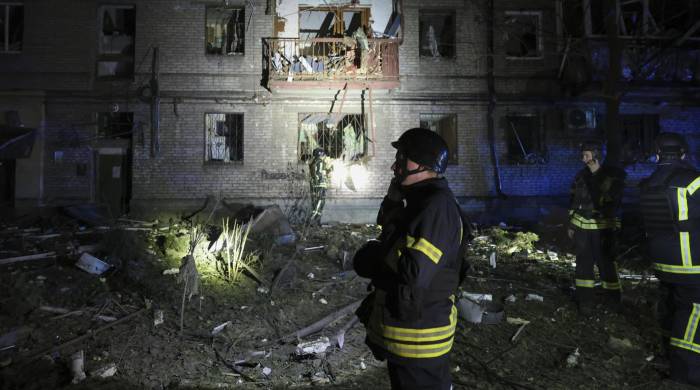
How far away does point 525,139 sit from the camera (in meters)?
11.5

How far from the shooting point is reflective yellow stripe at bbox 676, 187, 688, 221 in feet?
10.7

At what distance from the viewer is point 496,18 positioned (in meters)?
11.4

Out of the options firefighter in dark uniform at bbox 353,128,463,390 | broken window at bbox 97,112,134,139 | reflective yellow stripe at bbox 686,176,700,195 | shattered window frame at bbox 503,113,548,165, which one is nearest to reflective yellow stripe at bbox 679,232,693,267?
reflective yellow stripe at bbox 686,176,700,195

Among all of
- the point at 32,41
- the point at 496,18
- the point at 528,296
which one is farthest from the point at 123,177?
the point at 496,18

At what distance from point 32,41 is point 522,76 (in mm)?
13796

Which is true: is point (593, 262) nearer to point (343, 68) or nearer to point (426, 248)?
point (426, 248)

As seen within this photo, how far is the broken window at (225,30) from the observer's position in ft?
37.0

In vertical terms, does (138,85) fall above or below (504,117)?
above

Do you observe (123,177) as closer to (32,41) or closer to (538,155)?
(32,41)

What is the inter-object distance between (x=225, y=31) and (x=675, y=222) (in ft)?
37.5

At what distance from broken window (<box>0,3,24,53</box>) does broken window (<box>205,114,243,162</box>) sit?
Answer: 5810mm

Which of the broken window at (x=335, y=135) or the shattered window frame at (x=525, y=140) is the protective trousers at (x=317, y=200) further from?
the shattered window frame at (x=525, y=140)

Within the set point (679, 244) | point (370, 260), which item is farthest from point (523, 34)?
point (370, 260)

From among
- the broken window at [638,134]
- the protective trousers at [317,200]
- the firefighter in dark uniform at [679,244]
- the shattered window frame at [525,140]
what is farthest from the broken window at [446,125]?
the firefighter in dark uniform at [679,244]
